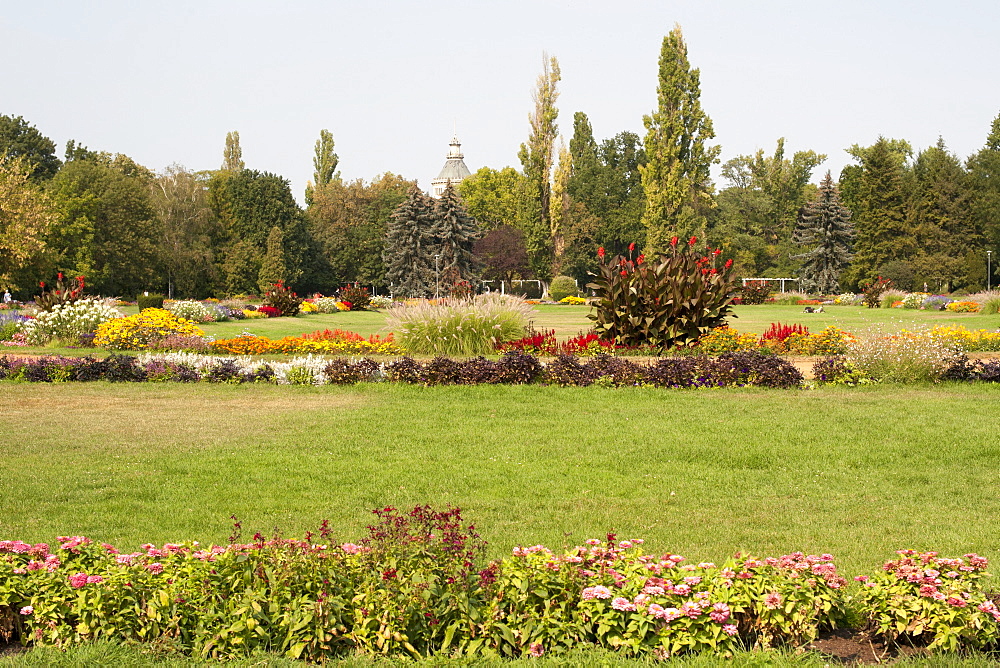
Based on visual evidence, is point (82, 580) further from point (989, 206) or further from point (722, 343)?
point (989, 206)

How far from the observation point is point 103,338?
18.0m

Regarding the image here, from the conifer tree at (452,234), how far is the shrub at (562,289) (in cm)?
537

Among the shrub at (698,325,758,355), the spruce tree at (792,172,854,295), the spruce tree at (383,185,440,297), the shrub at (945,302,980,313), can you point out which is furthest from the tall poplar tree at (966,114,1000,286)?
the shrub at (698,325,758,355)

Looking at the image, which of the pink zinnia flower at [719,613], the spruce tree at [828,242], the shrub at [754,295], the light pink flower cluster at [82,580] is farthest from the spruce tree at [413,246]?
the pink zinnia flower at [719,613]

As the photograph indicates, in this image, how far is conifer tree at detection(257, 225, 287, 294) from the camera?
56094mm

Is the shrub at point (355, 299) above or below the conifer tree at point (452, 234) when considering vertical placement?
below

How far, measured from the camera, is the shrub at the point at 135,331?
58.1ft

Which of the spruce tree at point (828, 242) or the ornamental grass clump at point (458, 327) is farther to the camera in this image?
the spruce tree at point (828, 242)

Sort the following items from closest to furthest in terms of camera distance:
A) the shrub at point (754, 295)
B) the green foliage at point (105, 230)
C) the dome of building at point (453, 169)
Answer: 1. the shrub at point (754, 295)
2. the green foliage at point (105, 230)
3. the dome of building at point (453, 169)

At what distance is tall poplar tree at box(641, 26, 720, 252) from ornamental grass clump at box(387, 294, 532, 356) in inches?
1326

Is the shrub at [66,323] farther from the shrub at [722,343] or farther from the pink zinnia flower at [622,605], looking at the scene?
the pink zinnia flower at [622,605]

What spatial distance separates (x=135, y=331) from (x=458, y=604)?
52.0ft

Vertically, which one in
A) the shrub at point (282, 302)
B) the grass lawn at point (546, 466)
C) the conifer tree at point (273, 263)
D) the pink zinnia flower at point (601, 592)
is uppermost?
the conifer tree at point (273, 263)

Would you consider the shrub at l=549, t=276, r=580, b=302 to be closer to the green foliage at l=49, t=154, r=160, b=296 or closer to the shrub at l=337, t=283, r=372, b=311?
the shrub at l=337, t=283, r=372, b=311
